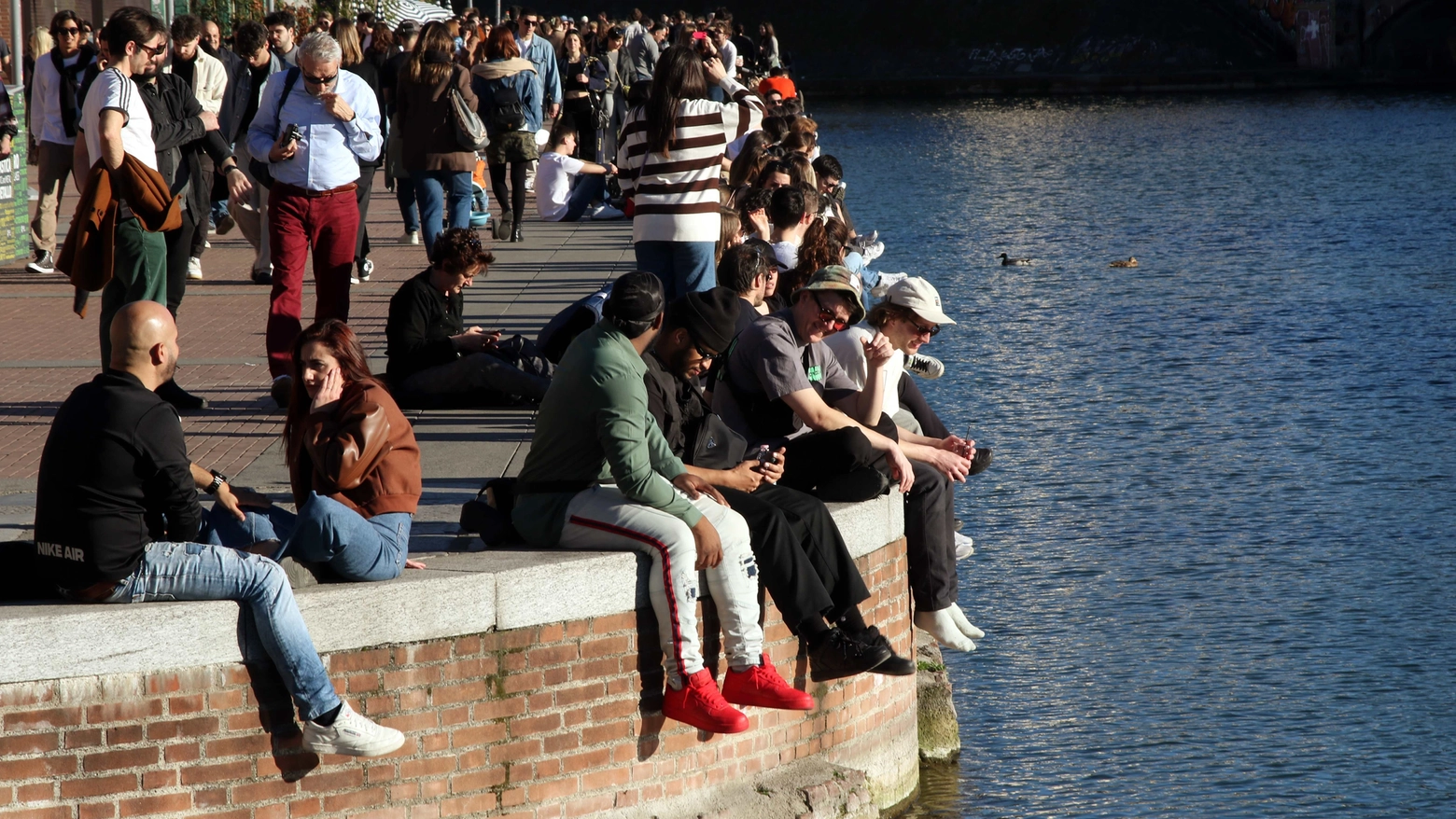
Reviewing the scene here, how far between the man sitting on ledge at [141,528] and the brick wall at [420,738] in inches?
5.5

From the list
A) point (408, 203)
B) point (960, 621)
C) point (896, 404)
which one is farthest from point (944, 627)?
point (408, 203)

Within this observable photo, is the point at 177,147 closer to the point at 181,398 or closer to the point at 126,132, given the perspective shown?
the point at 126,132

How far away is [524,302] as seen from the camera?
1255 centimetres

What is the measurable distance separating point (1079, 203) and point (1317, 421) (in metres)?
16.4

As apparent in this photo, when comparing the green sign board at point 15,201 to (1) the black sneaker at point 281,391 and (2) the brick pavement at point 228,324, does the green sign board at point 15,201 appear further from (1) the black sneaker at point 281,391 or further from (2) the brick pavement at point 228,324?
(1) the black sneaker at point 281,391

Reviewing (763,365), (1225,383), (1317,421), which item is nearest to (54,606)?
(763,365)

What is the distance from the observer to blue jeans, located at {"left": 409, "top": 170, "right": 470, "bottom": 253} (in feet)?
44.0

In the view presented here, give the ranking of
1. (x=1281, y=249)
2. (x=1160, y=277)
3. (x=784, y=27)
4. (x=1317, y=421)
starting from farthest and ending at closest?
(x=784, y=27), (x=1281, y=249), (x=1160, y=277), (x=1317, y=421)

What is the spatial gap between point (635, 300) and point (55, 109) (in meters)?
9.01

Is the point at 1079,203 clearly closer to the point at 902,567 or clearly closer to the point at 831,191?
the point at 831,191

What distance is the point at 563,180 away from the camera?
17.3 meters

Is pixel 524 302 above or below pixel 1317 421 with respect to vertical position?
above

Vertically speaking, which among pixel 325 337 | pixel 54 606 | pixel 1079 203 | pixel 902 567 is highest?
pixel 325 337

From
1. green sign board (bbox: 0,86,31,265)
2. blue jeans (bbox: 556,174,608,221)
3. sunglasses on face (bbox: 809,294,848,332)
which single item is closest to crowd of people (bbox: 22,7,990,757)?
sunglasses on face (bbox: 809,294,848,332)
